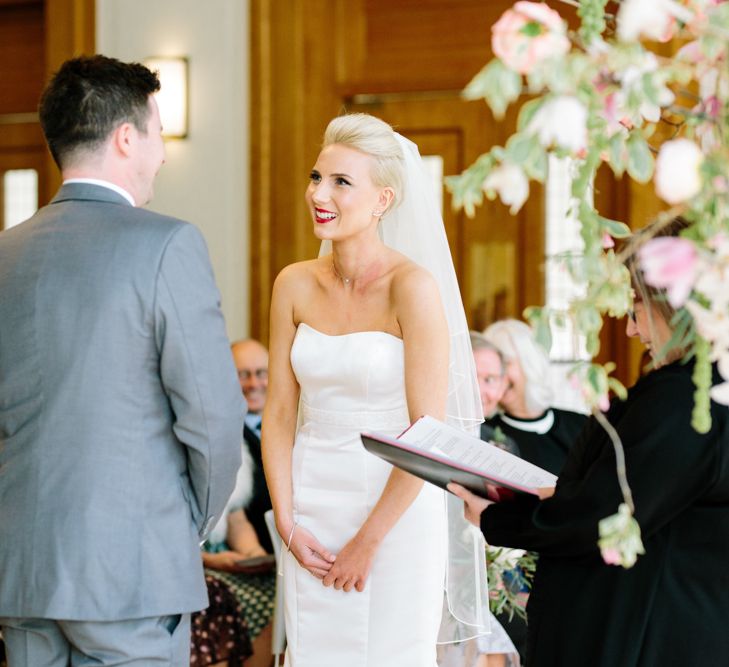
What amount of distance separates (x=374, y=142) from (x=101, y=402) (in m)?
1.15

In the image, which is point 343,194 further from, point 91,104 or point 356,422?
point 91,104

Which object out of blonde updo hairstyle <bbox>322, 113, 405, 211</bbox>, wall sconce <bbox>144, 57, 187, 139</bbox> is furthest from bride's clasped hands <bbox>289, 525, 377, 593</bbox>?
wall sconce <bbox>144, 57, 187, 139</bbox>

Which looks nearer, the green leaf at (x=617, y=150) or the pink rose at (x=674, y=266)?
the pink rose at (x=674, y=266)

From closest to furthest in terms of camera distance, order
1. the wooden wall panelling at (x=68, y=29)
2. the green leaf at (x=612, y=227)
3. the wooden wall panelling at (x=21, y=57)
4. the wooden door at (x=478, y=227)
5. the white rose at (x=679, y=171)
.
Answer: the white rose at (x=679, y=171)
the green leaf at (x=612, y=227)
the wooden door at (x=478, y=227)
the wooden wall panelling at (x=68, y=29)
the wooden wall panelling at (x=21, y=57)

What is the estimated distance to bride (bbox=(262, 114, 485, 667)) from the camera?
3.02 m

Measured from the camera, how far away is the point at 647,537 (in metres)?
2.19

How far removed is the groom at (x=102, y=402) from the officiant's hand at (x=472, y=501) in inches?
20.1

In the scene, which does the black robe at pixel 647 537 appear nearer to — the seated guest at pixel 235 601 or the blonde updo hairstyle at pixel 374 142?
the blonde updo hairstyle at pixel 374 142

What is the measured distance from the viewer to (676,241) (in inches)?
50.4

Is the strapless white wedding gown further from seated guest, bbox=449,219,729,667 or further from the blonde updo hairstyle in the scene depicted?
seated guest, bbox=449,219,729,667

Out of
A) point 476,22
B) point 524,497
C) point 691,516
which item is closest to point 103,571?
point 524,497

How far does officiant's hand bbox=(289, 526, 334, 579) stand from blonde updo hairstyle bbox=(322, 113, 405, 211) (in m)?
0.98

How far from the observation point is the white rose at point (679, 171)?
1.23 meters

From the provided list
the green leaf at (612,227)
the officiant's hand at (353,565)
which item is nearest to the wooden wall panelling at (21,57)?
the officiant's hand at (353,565)
